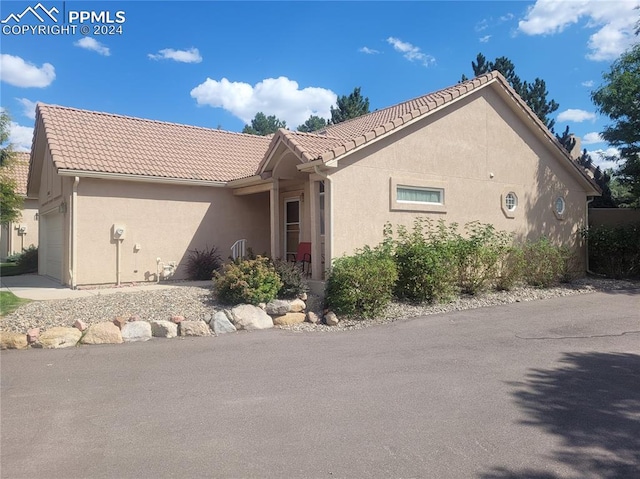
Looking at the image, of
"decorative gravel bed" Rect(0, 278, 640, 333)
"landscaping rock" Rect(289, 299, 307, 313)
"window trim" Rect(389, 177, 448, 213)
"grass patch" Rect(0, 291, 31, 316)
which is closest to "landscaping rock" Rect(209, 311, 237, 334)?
"decorative gravel bed" Rect(0, 278, 640, 333)

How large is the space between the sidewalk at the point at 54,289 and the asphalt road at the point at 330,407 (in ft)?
12.2

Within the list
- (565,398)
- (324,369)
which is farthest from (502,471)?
(324,369)

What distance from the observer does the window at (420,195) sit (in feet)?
38.2

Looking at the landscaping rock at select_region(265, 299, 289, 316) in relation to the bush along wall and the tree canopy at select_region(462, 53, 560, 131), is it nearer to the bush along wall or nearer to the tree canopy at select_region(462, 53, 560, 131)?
the bush along wall

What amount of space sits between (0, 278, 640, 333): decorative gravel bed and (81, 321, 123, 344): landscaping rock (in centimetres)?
51

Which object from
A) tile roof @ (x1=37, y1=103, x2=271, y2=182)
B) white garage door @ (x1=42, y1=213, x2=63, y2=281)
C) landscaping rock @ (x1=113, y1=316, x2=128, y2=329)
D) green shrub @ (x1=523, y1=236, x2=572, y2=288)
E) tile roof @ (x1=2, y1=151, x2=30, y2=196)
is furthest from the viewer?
tile roof @ (x1=2, y1=151, x2=30, y2=196)

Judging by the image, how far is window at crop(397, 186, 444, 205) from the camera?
38.2ft

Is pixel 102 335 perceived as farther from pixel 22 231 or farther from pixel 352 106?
pixel 352 106

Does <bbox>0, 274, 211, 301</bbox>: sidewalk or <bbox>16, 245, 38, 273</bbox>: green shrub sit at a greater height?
<bbox>16, 245, 38, 273</bbox>: green shrub

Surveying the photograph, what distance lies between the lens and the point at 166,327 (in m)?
8.10

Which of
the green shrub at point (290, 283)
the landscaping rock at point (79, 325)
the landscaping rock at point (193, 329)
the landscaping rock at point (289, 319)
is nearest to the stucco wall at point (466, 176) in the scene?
the green shrub at point (290, 283)

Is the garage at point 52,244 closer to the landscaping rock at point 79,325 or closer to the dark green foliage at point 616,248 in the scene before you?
the landscaping rock at point 79,325

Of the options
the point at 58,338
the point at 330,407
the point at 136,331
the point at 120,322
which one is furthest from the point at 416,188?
the point at 58,338

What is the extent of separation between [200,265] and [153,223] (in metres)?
1.78
